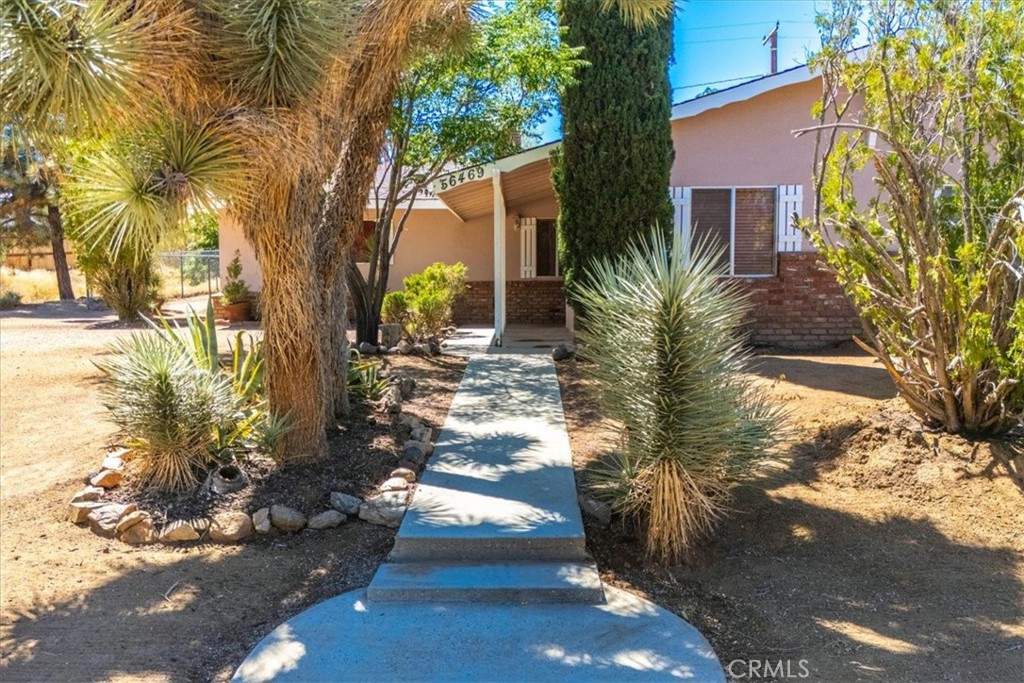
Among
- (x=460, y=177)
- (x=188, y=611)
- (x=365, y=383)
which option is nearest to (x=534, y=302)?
(x=460, y=177)

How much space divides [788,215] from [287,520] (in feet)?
31.9

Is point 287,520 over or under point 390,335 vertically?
under

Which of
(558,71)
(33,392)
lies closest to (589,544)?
(558,71)

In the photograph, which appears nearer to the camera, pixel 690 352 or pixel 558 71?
pixel 690 352

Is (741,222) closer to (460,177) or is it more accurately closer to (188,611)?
(460,177)

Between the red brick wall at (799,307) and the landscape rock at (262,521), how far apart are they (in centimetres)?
912

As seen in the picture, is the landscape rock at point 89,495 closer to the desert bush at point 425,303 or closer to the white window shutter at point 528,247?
the desert bush at point 425,303

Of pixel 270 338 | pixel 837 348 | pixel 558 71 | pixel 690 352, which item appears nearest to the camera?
pixel 690 352

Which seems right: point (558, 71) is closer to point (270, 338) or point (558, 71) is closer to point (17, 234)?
point (270, 338)

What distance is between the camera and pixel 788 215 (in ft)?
41.2

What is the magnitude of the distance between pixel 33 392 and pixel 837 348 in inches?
445

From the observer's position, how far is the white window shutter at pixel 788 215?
1245 centimetres

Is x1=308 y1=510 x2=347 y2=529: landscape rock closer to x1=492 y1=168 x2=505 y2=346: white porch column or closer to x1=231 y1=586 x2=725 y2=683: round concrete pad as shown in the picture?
x1=231 y1=586 x2=725 y2=683: round concrete pad

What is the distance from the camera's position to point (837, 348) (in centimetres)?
1250
